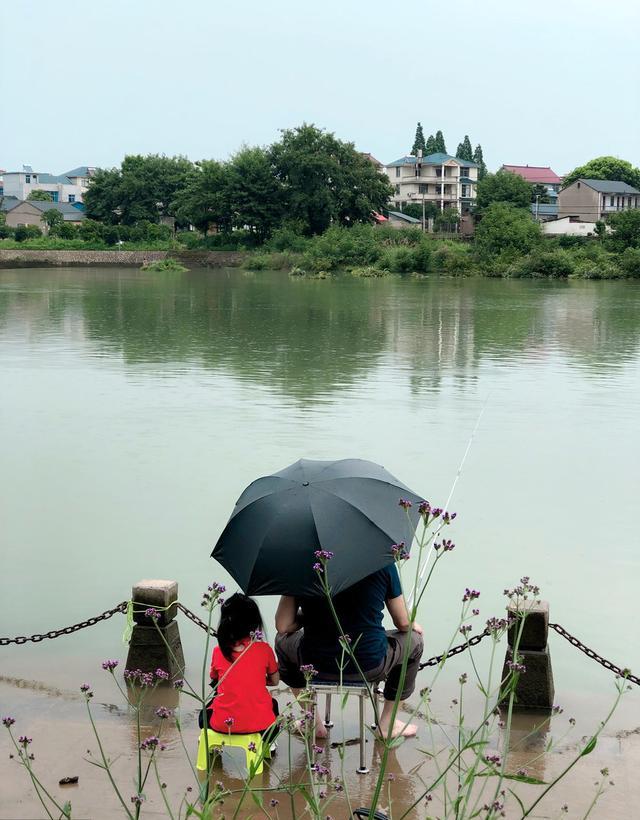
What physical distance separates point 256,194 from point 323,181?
4.02m

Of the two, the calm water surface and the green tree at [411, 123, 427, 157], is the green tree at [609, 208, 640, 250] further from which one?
the green tree at [411, 123, 427, 157]

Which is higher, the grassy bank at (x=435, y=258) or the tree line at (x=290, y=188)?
the tree line at (x=290, y=188)

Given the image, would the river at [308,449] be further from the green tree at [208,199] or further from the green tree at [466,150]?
the green tree at [466,150]

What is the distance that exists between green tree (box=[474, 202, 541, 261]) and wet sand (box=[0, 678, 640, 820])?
51643 millimetres

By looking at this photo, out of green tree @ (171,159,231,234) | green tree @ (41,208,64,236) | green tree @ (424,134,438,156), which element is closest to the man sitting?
green tree @ (171,159,231,234)

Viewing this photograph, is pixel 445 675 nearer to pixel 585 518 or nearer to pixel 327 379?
pixel 585 518

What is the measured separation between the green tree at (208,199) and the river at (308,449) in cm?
4471

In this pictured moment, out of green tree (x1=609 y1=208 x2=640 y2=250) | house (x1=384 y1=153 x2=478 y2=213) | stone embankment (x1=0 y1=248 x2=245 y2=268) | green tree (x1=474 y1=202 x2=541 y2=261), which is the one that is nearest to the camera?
green tree (x1=474 y1=202 x2=541 y2=261)

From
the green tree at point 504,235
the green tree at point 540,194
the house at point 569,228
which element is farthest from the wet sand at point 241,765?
the green tree at point 540,194

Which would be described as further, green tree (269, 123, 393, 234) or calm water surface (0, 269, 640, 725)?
green tree (269, 123, 393, 234)

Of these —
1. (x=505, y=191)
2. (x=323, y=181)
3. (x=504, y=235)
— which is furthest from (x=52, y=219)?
(x=504, y=235)

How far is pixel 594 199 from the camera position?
79.3 metres

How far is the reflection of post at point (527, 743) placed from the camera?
13.3 ft

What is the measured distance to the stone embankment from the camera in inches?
2518
